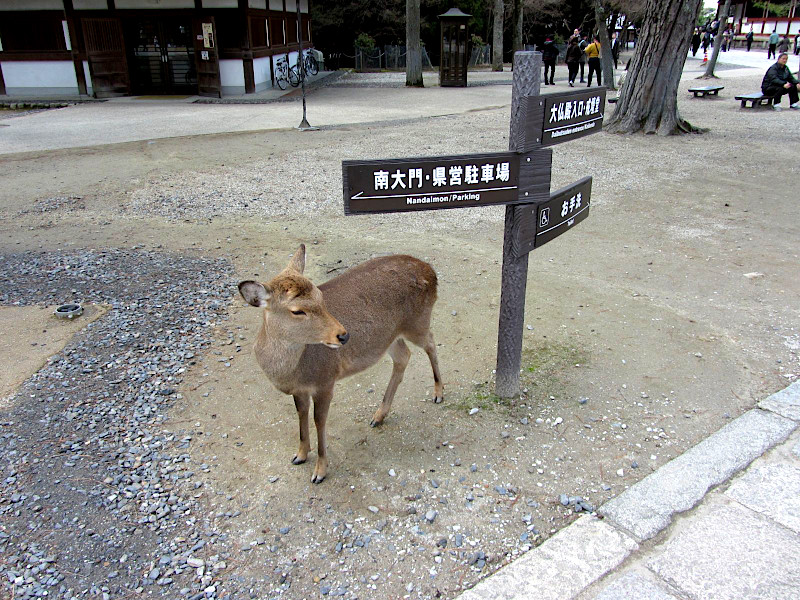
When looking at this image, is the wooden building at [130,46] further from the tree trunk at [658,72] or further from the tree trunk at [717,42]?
the tree trunk at [717,42]

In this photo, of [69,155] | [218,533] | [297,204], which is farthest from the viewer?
[69,155]

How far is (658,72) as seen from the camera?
12.5 meters

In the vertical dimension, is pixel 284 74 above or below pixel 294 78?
above

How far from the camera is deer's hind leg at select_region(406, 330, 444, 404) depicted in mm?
4023

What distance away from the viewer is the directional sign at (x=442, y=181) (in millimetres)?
3211

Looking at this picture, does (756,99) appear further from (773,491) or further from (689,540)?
(689,540)

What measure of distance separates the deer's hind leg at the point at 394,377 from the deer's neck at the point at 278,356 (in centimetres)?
82

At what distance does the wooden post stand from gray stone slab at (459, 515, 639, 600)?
1253 mm

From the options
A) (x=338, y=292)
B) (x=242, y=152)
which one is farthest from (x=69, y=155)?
(x=338, y=292)

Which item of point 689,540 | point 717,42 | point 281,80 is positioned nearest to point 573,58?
point 717,42

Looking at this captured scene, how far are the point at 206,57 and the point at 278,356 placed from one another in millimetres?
19600

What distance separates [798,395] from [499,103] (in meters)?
15.9

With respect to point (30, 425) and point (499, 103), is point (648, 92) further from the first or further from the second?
point (30, 425)

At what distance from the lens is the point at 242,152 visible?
11977 mm
